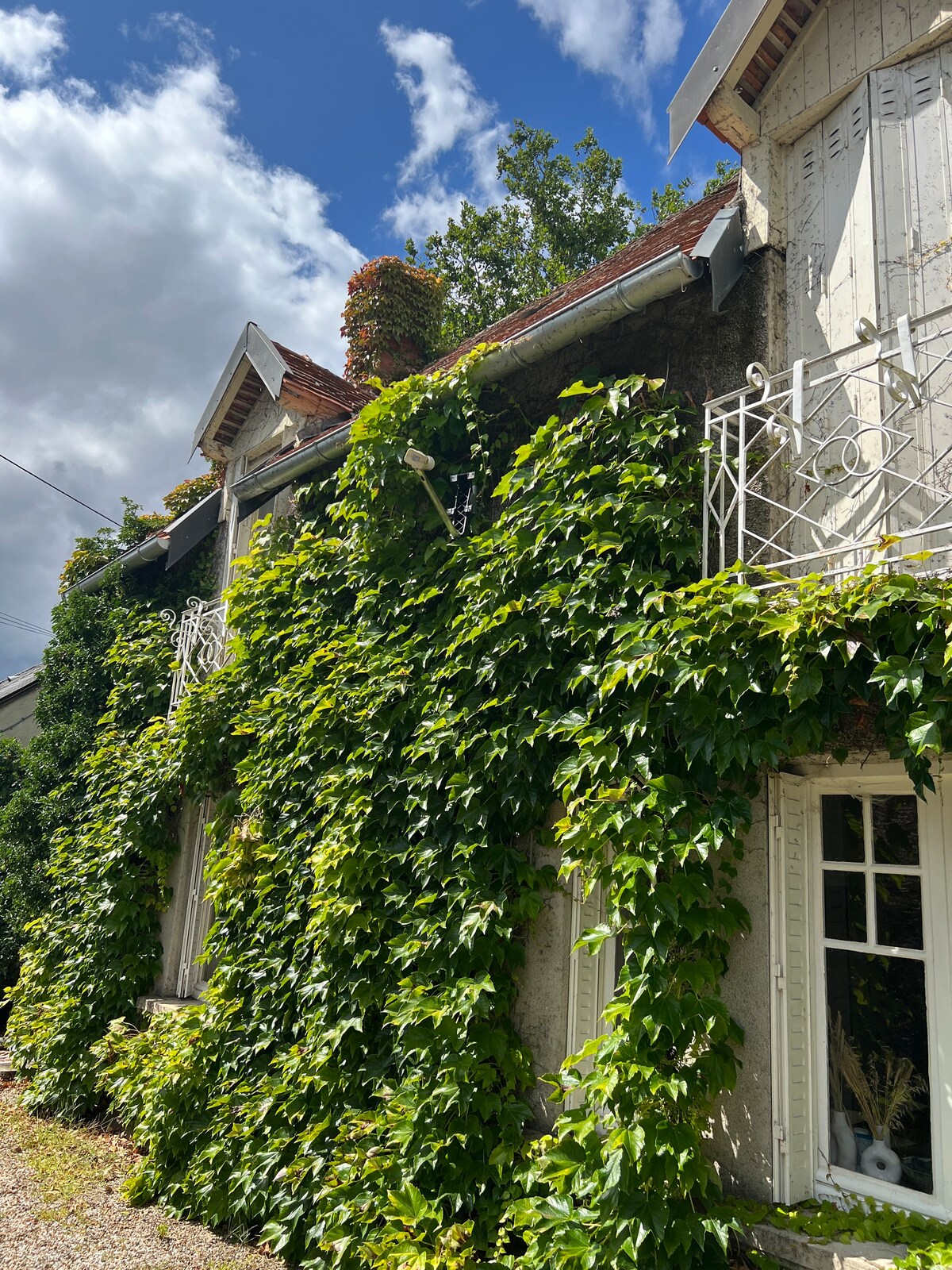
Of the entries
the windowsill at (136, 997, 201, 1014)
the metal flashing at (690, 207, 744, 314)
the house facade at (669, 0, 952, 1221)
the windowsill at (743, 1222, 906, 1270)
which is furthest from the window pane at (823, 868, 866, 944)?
the windowsill at (136, 997, 201, 1014)

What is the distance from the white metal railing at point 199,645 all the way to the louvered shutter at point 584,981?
471 centimetres

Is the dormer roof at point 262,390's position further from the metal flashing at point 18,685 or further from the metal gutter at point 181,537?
the metal flashing at point 18,685

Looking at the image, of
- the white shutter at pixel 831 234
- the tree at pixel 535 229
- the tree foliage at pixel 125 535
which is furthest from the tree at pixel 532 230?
the white shutter at pixel 831 234

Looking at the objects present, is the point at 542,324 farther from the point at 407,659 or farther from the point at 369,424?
the point at 407,659

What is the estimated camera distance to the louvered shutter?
4.48 metres

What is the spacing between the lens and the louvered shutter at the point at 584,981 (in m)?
4.48

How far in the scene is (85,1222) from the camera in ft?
18.0

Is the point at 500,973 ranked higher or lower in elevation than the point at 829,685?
lower

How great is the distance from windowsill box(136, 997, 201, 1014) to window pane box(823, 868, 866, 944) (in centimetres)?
547

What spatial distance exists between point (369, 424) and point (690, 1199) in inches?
191

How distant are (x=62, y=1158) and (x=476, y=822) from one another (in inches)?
183

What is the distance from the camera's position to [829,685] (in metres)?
3.42

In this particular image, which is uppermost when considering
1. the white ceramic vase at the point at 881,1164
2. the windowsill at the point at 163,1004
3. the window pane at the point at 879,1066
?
the window pane at the point at 879,1066

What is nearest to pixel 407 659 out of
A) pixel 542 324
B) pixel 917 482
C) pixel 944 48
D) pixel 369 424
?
pixel 369 424
